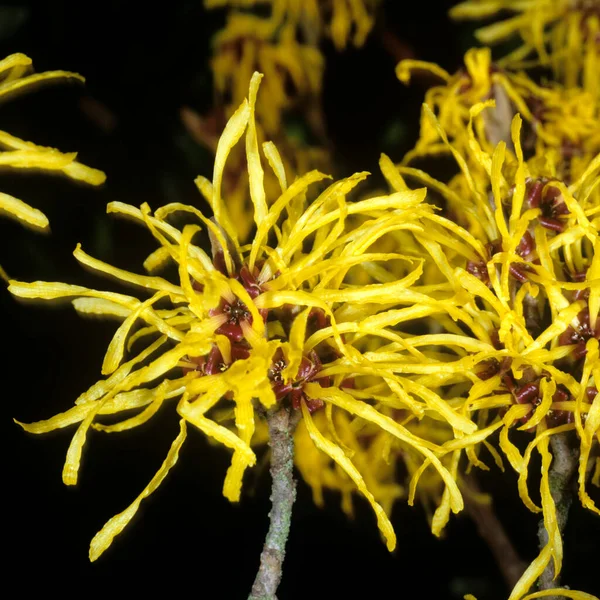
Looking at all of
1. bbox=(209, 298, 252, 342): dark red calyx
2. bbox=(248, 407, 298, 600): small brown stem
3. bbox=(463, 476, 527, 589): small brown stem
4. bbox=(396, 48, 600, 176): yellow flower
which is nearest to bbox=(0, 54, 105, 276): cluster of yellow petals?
bbox=(209, 298, 252, 342): dark red calyx

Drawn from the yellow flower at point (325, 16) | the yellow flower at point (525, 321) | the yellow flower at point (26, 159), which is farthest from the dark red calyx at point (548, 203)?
the yellow flower at point (325, 16)

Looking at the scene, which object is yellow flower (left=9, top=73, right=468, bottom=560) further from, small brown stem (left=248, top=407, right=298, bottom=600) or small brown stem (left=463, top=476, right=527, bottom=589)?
small brown stem (left=463, top=476, right=527, bottom=589)

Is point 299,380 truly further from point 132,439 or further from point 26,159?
point 132,439

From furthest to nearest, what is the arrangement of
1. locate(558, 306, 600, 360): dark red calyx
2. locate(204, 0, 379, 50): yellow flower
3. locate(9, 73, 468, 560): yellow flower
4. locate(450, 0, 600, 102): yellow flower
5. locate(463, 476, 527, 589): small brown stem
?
locate(204, 0, 379, 50): yellow flower → locate(450, 0, 600, 102): yellow flower → locate(463, 476, 527, 589): small brown stem → locate(558, 306, 600, 360): dark red calyx → locate(9, 73, 468, 560): yellow flower

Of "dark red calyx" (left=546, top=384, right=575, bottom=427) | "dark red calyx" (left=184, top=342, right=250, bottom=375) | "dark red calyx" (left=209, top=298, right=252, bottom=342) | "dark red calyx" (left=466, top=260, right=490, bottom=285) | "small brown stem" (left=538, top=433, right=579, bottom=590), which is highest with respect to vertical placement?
"dark red calyx" (left=209, top=298, right=252, bottom=342)

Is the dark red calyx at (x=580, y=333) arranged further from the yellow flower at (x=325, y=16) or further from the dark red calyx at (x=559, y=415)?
the yellow flower at (x=325, y=16)

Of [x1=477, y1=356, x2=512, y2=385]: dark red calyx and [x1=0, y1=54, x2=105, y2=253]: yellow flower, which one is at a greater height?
[x1=0, y1=54, x2=105, y2=253]: yellow flower

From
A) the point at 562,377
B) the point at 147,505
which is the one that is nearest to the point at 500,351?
the point at 562,377
